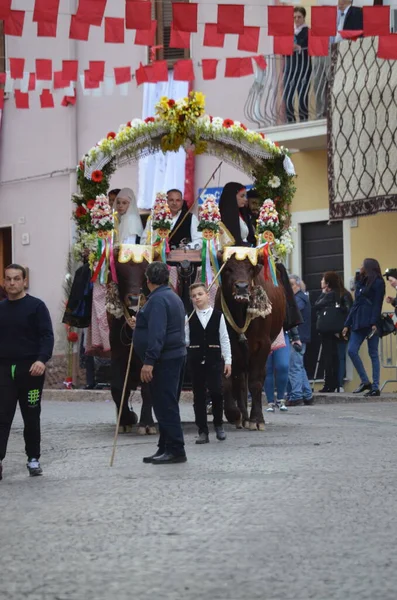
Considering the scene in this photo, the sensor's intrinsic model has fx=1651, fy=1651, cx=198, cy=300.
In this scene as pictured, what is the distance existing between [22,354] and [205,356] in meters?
2.59

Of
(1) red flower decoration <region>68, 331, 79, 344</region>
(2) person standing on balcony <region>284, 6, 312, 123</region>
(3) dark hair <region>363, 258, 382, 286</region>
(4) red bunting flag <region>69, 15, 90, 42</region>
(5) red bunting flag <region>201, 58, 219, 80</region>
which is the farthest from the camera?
(1) red flower decoration <region>68, 331, 79, 344</region>

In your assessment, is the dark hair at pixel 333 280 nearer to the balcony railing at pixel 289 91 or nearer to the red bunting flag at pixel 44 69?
the balcony railing at pixel 289 91

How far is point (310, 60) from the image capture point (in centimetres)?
2666

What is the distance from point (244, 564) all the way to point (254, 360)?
868cm

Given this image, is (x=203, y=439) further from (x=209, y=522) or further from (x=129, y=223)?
(x=209, y=522)

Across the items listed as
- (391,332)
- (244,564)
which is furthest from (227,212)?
(244,564)

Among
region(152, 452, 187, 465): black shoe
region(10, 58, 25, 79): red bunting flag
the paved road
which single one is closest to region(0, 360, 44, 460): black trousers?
the paved road

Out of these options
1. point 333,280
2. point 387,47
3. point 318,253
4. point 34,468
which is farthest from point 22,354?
point 318,253

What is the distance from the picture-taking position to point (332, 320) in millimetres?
24438

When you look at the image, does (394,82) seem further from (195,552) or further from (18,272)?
(195,552)

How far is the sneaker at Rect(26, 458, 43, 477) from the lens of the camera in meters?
12.9

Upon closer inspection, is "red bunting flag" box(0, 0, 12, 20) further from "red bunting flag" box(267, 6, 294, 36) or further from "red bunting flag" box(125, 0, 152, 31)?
"red bunting flag" box(267, 6, 294, 36)

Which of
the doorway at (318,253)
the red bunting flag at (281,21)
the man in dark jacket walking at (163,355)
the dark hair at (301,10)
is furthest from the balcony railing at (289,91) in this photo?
the man in dark jacket walking at (163,355)

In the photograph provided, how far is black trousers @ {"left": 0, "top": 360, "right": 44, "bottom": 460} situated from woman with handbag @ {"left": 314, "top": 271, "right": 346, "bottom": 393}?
11.8 meters
